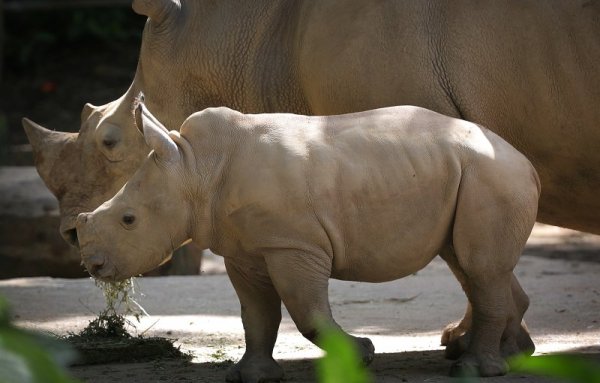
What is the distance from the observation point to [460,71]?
459 cm

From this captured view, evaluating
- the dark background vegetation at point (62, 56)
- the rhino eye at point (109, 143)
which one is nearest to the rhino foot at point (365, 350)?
the rhino eye at point (109, 143)

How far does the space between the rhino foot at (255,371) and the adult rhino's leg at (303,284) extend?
0.33 m

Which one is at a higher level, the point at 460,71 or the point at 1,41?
the point at 460,71

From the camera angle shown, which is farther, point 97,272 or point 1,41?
point 1,41

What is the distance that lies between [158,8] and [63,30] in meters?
10.8

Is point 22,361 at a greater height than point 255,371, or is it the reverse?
point 22,361

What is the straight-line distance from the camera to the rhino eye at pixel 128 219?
380 cm

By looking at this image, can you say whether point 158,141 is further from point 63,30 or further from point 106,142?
point 63,30

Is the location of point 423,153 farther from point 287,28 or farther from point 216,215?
point 287,28

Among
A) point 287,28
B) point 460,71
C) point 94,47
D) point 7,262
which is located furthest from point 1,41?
point 460,71

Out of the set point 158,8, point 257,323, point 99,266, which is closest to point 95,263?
point 99,266

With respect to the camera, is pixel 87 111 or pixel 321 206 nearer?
pixel 321 206

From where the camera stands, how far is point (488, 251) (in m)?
3.90

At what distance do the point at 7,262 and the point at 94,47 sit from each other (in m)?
7.67
